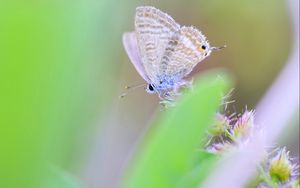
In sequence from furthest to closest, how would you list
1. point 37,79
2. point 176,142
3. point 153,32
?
point 153,32
point 176,142
point 37,79

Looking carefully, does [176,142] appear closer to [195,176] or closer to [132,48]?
[195,176]

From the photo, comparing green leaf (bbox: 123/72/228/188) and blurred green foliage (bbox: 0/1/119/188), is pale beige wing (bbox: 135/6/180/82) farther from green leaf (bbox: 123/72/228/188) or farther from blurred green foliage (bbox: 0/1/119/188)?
blurred green foliage (bbox: 0/1/119/188)

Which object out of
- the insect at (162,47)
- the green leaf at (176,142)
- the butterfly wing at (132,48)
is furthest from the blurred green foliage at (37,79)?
the butterfly wing at (132,48)

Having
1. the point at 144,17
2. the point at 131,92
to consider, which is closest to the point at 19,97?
the point at 144,17

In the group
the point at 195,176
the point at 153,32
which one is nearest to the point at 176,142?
the point at 195,176

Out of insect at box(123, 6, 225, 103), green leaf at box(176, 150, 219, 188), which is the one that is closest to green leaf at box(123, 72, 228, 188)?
green leaf at box(176, 150, 219, 188)

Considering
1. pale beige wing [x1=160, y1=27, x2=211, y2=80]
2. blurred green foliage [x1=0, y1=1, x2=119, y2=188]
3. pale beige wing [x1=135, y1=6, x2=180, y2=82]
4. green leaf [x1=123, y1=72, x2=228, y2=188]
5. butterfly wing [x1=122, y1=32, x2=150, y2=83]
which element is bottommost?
blurred green foliage [x1=0, y1=1, x2=119, y2=188]
